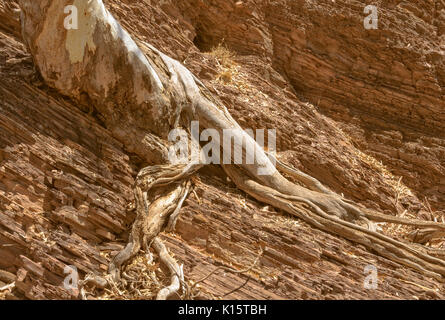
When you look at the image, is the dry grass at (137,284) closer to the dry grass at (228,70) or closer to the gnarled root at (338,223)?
the gnarled root at (338,223)

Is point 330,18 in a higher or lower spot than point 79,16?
higher

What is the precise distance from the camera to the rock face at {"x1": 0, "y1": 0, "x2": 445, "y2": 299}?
429 cm

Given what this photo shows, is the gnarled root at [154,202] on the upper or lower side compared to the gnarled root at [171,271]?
upper

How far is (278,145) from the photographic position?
7066 millimetres

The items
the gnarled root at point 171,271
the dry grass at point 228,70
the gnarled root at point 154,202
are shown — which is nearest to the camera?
the gnarled root at point 171,271

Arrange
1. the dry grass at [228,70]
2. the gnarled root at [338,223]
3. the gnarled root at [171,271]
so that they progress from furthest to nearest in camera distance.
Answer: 1. the dry grass at [228,70]
2. the gnarled root at [338,223]
3. the gnarled root at [171,271]

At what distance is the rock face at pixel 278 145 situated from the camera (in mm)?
4289

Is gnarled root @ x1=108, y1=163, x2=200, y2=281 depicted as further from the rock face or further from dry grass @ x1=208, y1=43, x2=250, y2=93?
dry grass @ x1=208, y1=43, x2=250, y2=93

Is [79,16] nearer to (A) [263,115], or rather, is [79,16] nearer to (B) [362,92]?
(A) [263,115]

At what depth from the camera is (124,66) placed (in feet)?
17.5

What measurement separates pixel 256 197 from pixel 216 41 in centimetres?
375

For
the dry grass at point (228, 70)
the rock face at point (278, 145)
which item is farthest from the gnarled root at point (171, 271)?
the dry grass at point (228, 70)
